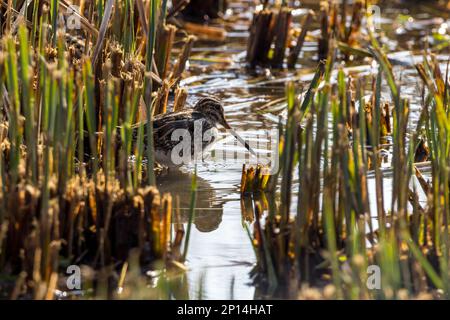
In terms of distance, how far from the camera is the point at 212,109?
20.9 feet

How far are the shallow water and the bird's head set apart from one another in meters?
0.27

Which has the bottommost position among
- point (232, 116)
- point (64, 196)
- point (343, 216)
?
point (232, 116)

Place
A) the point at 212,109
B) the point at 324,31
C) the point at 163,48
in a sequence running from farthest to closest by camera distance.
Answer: the point at 324,31 → the point at 163,48 → the point at 212,109

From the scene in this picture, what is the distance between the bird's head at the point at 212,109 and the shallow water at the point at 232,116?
267mm

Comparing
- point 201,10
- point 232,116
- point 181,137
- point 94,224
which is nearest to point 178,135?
point 181,137

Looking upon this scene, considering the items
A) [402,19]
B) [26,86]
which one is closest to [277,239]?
[26,86]

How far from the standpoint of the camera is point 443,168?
13.2 ft

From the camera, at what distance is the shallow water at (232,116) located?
4359 mm

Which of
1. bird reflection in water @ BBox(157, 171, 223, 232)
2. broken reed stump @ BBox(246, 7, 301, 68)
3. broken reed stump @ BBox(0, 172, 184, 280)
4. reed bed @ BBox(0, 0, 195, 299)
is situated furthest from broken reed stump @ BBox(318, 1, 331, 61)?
broken reed stump @ BBox(0, 172, 184, 280)

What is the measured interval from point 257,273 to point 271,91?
4.20 meters

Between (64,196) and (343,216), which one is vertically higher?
(64,196)

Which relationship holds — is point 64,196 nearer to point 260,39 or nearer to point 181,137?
point 181,137

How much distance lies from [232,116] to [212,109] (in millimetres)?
1049

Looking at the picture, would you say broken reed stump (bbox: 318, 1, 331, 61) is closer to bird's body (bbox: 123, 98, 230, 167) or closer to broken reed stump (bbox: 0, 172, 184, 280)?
bird's body (bbox: 123, 98, 230, 167)
